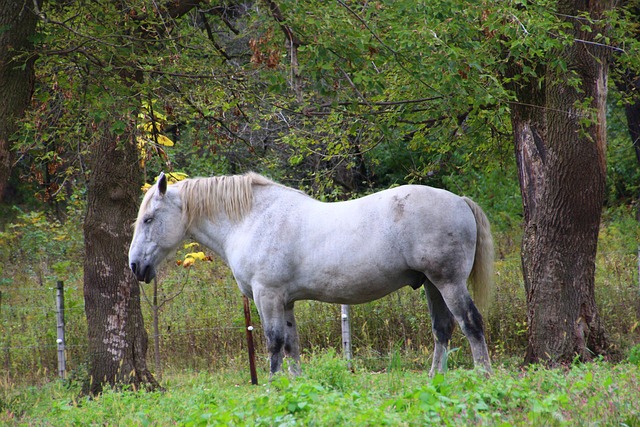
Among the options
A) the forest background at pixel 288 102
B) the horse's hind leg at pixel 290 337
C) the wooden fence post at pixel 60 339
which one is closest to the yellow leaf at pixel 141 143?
the forest background at pixel 288 102

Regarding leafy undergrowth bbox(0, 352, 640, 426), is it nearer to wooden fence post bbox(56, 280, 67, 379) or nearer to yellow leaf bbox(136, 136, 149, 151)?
yellow leaf bbox(136, 136, 149, 151)

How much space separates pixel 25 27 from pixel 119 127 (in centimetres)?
115

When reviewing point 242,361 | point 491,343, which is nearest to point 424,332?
point 491,343

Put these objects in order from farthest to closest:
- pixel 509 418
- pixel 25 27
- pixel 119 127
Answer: pixel 119 127 < pixel 25 27 < pixel 509 418

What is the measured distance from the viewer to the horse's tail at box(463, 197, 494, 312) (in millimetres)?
7270

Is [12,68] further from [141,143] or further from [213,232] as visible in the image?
[141,143]

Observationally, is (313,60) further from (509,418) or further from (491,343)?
(491,343)

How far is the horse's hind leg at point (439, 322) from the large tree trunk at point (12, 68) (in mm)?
3971

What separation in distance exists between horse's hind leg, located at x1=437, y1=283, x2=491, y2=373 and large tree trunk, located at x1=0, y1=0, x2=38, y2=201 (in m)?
3.97

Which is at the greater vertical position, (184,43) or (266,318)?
(184,43)

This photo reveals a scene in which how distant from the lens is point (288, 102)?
8.77 metres

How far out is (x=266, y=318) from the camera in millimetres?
7238

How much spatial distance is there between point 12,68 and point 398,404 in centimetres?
425

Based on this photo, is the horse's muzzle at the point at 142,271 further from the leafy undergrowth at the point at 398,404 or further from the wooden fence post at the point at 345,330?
the wooden fence post at the point at 345,330
